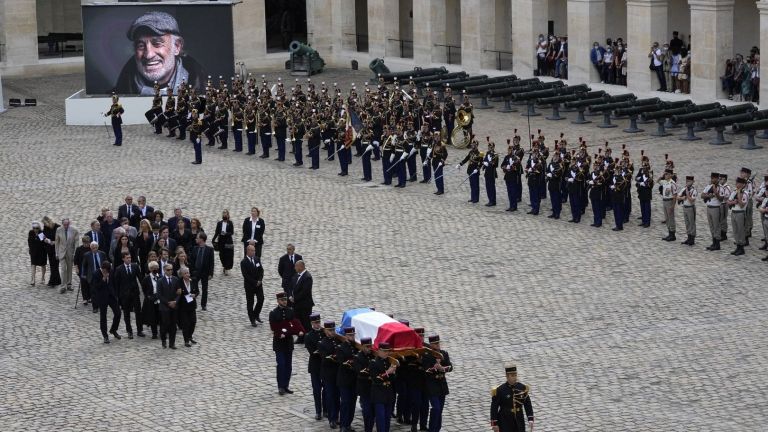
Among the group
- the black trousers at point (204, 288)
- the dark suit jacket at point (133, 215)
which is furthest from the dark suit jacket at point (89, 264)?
the dark suit jacket at point (133, 215)

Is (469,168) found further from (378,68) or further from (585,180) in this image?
(378,68)

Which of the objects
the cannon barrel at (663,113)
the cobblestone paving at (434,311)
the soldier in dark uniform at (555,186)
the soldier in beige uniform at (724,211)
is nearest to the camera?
the cobblestone paving at (434,311)

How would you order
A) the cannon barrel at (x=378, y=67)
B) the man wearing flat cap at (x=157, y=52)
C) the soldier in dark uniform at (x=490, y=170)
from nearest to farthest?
1. the soldier in dark uniform at (x=490, y=170)
2. the man wearing flat cap at (x=157, y=52)
3. the cannon barrel at (x=378, y=67)

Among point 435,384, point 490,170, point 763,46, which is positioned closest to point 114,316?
point 435,384

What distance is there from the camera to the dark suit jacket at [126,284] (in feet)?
77.7

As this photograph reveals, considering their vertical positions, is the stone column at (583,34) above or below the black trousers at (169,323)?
above

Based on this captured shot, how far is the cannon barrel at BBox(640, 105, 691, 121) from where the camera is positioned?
1566 inches

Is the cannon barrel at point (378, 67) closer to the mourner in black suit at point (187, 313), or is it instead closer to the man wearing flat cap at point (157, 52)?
the man wearing flat cap at point (157, 52)

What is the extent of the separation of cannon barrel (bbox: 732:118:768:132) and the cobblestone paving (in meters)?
0.83

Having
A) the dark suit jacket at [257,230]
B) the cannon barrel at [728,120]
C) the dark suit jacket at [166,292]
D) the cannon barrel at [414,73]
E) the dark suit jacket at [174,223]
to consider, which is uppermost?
the cannon barrel at [414,73]

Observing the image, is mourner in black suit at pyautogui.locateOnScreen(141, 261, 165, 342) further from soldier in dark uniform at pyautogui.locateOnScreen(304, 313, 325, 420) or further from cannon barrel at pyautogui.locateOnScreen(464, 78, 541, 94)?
cannon barrel at pyautogui.locateOnScreen(464, 78, 541, 94)

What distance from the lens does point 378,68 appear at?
5100 cm

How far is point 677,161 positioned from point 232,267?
478 inches

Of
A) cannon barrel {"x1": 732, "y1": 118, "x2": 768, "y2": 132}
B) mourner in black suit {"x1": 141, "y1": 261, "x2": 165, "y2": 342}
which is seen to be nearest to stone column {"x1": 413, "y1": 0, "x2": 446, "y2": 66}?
cannon barrel {"x1": 732, "y1": 118, "x2": 768, "y2": 132}
